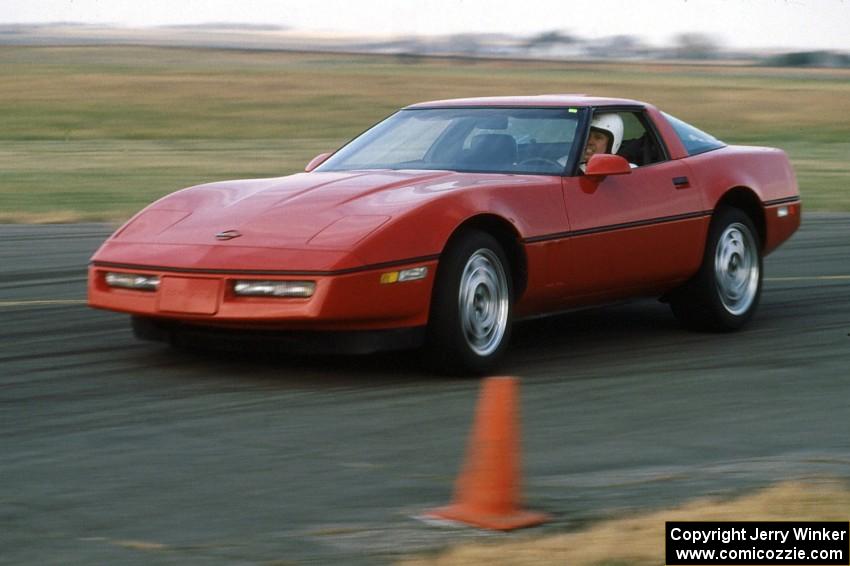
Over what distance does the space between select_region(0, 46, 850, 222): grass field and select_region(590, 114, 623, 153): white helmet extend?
7292mm

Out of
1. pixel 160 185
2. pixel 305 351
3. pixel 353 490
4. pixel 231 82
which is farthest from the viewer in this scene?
pixel 231 82

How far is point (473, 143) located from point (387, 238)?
5.01 ft

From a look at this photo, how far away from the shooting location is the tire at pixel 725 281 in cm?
862

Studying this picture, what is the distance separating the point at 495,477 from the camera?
14.9 feet

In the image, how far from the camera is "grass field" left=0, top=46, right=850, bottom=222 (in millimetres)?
19297

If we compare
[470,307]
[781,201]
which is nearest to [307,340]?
[470,307]

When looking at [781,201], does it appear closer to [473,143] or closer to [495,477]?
[473,143]

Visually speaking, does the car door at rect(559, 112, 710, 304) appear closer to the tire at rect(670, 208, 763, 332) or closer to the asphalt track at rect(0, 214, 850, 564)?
the tire at rect(670, 208, 763, 332)

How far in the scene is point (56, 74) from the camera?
43375mm

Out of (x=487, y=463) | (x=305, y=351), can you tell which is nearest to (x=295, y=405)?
(x=305, y=351)

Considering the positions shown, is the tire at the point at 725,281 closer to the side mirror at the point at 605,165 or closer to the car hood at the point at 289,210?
the side mirror at the point at 605,165

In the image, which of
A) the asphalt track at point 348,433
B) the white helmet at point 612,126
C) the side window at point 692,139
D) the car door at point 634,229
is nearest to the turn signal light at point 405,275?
the asphalt track at point 348,433

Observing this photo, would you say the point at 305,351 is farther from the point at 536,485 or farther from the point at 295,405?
the point at 536,485

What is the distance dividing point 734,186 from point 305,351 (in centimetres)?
325
